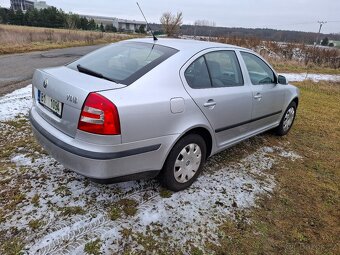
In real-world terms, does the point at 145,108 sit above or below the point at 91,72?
below

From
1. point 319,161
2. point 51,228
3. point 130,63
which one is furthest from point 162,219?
point 319,161

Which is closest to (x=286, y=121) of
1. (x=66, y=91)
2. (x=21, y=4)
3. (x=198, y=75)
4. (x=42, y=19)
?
(x=198, y=75)

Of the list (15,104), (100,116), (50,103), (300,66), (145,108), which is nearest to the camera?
(100,116)

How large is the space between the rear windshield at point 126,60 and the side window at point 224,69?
54 cm

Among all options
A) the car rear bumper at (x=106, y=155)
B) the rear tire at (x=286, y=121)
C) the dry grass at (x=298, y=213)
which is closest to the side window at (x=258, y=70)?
the rear tire at (x=286, y=121)

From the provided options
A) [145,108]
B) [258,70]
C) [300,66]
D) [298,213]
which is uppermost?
[258,70]

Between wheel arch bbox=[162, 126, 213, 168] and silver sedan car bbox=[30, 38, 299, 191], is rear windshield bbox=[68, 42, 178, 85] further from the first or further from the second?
wheel arch bbox=[162, 126, 213, 168]

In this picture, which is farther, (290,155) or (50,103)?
(290,155)

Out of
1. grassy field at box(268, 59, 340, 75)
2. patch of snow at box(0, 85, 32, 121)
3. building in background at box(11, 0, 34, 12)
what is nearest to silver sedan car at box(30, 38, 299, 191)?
patch of snow at box(0, 85, 32, 121)

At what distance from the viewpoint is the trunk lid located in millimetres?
2303

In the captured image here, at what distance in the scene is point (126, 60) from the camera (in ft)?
9.47

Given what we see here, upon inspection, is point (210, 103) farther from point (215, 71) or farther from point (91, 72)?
point (91, 72)

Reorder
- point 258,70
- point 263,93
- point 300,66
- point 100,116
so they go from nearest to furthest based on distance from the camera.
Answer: point 100,116 → point 263,93 → point 258,70 → point 300,66

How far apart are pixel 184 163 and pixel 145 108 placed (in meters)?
0.88
